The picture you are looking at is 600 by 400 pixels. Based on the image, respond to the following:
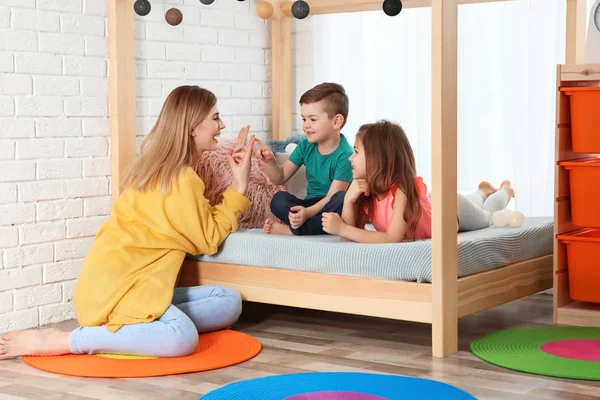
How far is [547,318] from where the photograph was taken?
323cm

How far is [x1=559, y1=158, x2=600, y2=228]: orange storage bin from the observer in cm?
307

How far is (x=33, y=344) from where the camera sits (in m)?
2.66

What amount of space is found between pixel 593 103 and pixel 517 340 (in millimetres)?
865

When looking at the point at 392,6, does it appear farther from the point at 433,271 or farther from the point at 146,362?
the point at 146,362

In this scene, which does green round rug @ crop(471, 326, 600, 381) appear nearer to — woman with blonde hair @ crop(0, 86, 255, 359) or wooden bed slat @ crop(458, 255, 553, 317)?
wooden bed slat @ crop(458, 255, 553, 317)

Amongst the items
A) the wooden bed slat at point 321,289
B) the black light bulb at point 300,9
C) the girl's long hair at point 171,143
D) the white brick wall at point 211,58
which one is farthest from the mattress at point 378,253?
the black light bulb at point 300,9

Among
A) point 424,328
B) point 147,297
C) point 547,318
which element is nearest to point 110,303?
point 147,297

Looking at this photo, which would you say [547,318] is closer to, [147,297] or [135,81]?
[147,297]

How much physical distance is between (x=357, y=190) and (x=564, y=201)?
81 centimetres

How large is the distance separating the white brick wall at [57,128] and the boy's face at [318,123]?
656mm

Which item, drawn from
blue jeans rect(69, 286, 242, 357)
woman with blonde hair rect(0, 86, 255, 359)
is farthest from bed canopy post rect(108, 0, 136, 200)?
blue jeans rect(69, 286, 242, 357)

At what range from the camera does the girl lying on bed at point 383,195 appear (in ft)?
9.34

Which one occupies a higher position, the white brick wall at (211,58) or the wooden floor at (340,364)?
the white brick wall at (211,58)

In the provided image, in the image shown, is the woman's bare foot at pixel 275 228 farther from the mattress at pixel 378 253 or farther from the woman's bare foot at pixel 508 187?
the woman's bare foot at pixel 508 187
